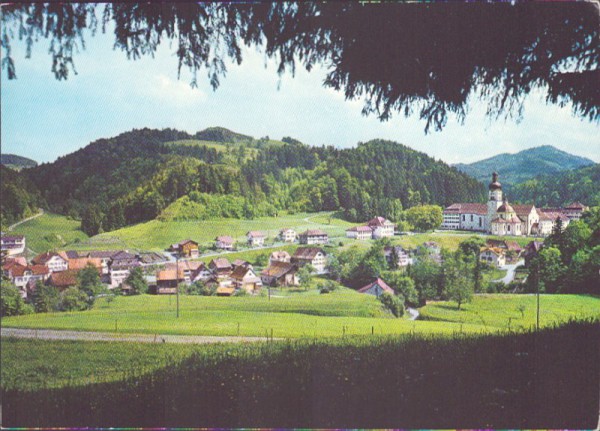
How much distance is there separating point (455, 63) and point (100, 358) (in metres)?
4.85

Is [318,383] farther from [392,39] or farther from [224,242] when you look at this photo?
[392,39]

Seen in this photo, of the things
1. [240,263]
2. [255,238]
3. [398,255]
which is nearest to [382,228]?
[398,255]

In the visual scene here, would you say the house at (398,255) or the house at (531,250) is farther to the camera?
the house at (398,255)

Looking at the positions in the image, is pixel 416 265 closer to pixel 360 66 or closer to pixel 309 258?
pixel 309 258

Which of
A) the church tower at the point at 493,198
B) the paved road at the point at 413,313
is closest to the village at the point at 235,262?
the church tower at the point at 493,198

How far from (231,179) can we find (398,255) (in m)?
2.31

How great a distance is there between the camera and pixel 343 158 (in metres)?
5.67

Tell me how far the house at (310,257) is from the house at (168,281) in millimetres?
1398

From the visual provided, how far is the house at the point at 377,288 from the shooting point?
5711 mm

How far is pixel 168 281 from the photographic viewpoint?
5473 mm

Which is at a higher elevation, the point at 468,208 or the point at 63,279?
the point at 468,208

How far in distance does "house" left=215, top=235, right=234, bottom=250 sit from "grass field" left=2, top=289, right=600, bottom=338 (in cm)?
63

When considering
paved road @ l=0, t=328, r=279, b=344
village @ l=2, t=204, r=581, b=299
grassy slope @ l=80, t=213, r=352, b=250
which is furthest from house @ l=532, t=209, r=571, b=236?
paved road @ l=0, t=328, r=279, b=344

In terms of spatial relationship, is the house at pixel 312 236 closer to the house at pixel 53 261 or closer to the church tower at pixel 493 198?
the church tower at pixel 493 198
